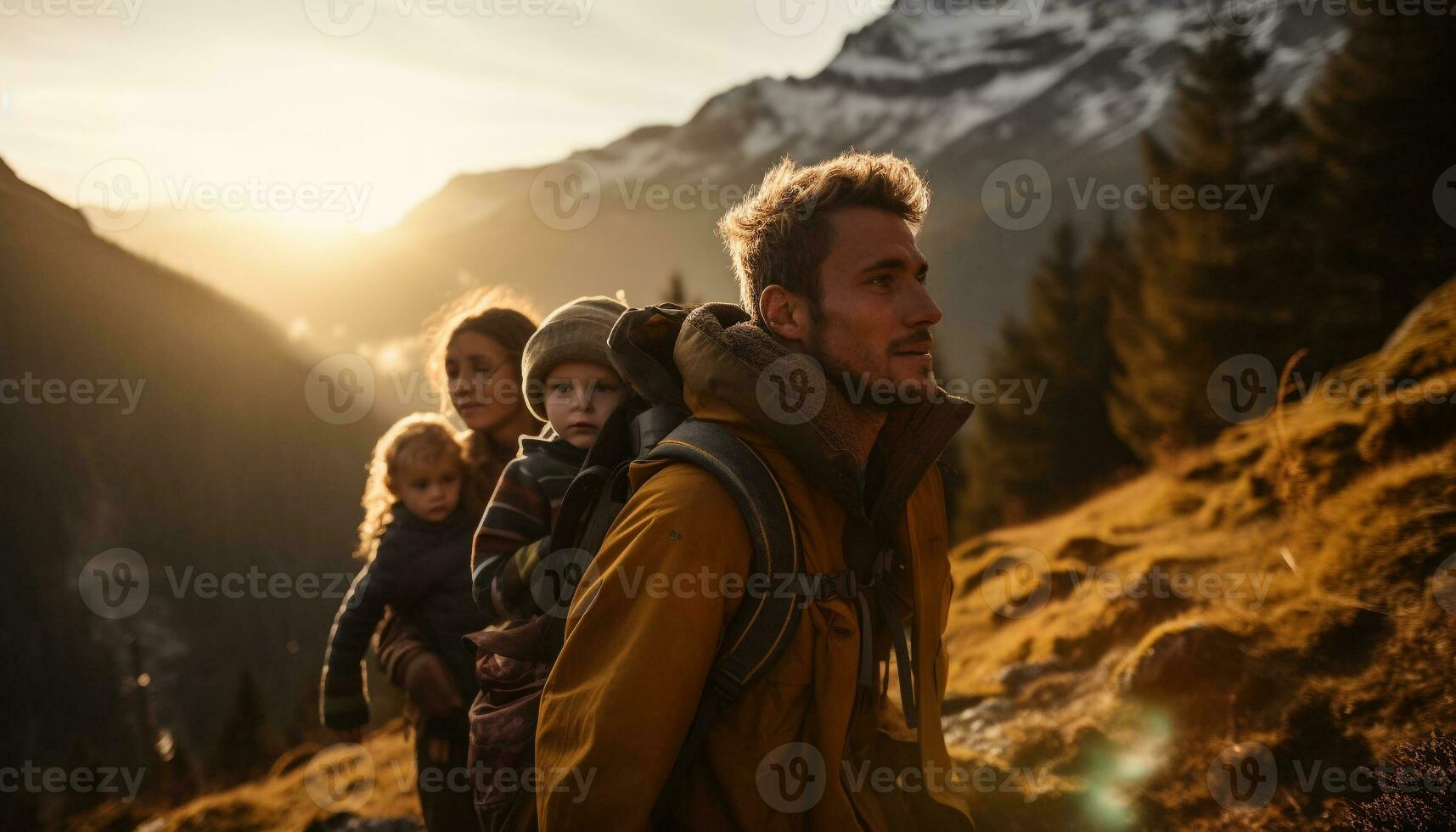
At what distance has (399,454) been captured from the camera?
4.05 metres

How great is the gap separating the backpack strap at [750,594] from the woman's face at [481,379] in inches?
96.1

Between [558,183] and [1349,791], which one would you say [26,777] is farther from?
[1349,791]

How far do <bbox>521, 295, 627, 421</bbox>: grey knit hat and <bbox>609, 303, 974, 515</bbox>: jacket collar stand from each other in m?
0.62

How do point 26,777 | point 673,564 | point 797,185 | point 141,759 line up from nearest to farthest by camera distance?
point 673,564 → point 797,185 → point 26,777 → point 141,759

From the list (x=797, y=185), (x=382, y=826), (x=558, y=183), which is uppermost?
(x=558, y=183)

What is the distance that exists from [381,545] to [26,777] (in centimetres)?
3045

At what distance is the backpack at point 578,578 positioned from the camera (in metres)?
1.88

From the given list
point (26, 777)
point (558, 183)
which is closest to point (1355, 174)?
point (558, 183)

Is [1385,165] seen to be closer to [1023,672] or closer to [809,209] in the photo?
[1023,672]

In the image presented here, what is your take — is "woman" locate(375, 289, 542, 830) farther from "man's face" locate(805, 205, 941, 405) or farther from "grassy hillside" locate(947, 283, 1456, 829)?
"grassy hillside" locate(947, 283, 1456, 829)

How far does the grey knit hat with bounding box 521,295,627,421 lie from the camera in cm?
303

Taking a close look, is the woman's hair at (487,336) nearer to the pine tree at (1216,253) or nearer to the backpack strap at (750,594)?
the backpack strap at (750,594)

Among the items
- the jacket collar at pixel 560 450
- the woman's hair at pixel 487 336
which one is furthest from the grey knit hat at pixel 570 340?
the woman's hair at pixel 487 336

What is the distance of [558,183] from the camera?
320 inches
